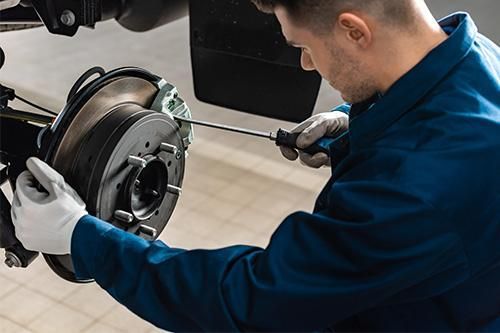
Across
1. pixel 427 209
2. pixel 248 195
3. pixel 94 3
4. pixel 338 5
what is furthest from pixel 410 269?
pixel 248 195

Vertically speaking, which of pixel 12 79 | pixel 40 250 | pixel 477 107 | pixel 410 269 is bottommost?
pixel 12 79

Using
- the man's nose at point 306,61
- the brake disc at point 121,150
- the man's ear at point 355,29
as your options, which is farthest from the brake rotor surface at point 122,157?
the man's ear at point 355,29

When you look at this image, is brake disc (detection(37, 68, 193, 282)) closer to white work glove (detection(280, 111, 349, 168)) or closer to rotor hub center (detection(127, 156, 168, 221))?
rotor hub center (detection(127, 156, 168, 221))

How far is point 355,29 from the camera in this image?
829mm

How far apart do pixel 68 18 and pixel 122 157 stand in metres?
0.29

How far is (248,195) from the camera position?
2.02 m

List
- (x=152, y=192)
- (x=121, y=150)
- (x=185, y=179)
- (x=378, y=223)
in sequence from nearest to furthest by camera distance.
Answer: (x=378, y=223) < (x=121, y=150) < (x=152, y=192) < (x=185, y=179)

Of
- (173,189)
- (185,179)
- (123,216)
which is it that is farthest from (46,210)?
(185,179)

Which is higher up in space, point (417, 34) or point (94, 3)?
point (417, 34)

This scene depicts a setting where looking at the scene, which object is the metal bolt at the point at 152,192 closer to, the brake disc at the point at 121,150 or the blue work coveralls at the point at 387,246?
the brake disc at the point at 121,150

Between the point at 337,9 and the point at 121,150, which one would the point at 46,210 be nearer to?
the point at 121,150

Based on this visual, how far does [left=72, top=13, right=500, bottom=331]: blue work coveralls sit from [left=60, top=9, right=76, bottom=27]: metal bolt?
45cm

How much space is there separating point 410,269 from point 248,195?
1.23 m

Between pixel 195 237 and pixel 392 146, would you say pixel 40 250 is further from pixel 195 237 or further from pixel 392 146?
pixel 195 237
